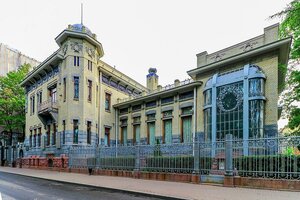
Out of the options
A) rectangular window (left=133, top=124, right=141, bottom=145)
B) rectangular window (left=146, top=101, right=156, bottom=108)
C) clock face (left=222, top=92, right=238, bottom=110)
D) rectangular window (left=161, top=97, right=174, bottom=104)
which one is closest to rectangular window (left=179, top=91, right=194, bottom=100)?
rectangular window (left=161, top=97, right=174, bottom=104)

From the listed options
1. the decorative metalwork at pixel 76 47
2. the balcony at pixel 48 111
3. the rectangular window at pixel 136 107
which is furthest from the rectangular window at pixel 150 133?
the decorative metalwork at pixel 76 47

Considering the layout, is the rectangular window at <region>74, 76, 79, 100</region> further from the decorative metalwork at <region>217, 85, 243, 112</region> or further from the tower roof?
the decorative metalwork at <region>217, 85, 243, 112</region>

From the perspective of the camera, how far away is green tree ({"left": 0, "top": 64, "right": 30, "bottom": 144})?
40.8 meters

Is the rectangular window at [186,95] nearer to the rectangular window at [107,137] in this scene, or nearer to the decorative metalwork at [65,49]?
the rectangular window at [107,137]

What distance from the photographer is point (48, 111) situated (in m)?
28.5

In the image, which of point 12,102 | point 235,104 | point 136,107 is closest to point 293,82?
point 235,104

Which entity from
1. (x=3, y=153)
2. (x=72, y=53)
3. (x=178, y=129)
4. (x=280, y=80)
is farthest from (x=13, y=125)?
(x=280, y=80)

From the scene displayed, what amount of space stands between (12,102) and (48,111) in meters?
14.9

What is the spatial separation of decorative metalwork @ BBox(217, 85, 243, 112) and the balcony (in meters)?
15.7

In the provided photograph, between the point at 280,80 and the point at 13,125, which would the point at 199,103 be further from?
the point at 13,125

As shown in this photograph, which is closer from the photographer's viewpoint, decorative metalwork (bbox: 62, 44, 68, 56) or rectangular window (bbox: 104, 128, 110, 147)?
decorative metalwork (bbox: 62, 44, 68, 56)

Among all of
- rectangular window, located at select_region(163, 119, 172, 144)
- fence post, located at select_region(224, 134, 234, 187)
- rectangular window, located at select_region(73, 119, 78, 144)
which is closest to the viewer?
fence post, located at select_region(224, 134, 234, 187)

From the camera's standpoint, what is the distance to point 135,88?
119 ft

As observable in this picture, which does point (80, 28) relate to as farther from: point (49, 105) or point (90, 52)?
point (49, 105)
